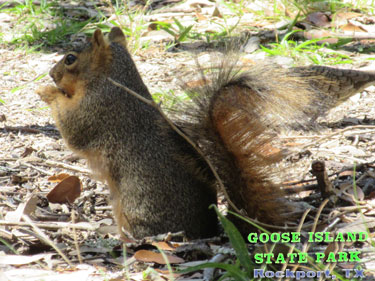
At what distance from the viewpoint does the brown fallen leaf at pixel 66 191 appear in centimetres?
328

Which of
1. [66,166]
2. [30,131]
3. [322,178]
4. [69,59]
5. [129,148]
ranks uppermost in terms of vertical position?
[69,59]

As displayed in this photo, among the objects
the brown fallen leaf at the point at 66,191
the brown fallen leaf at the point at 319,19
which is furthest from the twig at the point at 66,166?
the brown fallen leaf at the point at 319,19

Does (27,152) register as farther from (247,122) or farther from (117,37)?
(247,122)

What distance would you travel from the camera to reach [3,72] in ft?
17.3

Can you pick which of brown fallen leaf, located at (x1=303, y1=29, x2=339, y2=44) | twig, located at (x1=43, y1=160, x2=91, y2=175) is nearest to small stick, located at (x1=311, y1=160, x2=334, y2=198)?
twig, located at (x1=43, y1=160, x2=91, y2=175)

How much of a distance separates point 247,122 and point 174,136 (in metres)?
0.52

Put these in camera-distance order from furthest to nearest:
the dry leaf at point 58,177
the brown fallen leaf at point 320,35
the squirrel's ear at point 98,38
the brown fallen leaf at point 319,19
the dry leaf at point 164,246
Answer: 1. the brown fallen leaf at point 319,19
2. the brown fallen leaf at point 320,35
3. the dry leaf at point 58,177
4. the squirrel's ear at point 98,38
5. the dry leaf at point 164,246

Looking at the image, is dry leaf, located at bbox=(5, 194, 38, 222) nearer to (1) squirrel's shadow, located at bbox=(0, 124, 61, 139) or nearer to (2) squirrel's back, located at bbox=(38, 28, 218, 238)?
(2) squirrel's back, located at bbox=(38, 28, 218, 238)

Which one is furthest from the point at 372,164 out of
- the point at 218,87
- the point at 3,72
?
Answer: the point at 3,72

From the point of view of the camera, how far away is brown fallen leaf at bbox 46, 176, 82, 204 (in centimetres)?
328

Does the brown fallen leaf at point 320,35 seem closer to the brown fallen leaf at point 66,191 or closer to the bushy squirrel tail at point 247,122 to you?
the bushy squirrel tail at point 247,122

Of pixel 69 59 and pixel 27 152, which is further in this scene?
pixel 27 152

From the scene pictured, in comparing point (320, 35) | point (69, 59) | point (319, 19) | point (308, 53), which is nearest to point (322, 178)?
point (69, 59)

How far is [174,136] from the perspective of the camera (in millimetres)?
2867
